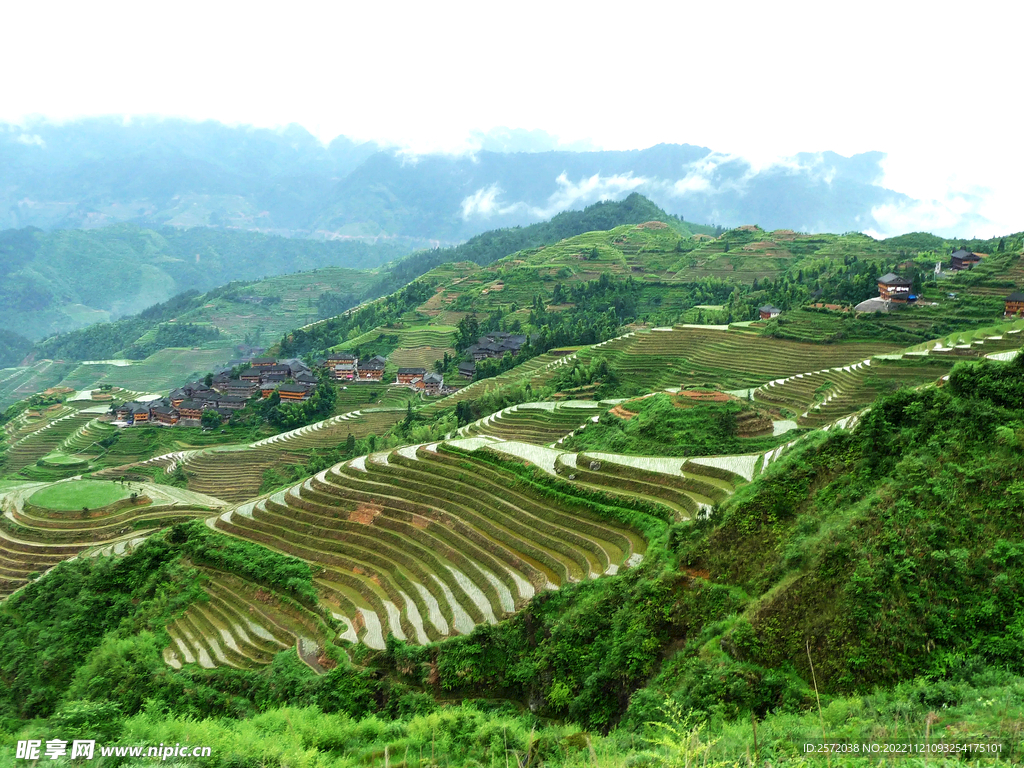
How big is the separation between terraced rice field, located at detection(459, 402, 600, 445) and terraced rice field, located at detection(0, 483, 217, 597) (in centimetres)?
1447

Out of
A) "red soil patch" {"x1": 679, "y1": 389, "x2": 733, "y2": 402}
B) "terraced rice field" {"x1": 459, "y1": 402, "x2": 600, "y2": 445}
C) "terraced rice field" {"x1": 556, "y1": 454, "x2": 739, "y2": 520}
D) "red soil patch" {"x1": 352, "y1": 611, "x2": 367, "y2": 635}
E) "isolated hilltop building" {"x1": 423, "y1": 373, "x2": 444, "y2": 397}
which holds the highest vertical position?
"red soil patch" {"x1": 679, "y1": 389, "x2": 733, "y2": 402}

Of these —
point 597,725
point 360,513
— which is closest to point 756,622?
point 597,725

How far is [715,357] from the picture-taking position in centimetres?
4241

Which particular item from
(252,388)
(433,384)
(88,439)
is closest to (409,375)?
(433,384)

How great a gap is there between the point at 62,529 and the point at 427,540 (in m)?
21.5

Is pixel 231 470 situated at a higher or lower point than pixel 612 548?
lower

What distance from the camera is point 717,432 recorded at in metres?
24.8

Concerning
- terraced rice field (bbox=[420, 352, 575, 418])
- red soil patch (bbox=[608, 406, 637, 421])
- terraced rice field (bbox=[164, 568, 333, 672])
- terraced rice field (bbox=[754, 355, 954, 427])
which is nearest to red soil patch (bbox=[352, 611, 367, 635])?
terraced rice field (bbox=[164, 568, 333, 672])

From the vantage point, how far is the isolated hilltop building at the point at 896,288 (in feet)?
137

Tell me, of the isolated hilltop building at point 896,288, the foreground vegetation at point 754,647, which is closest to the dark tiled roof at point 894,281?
the isolated hilltop building at point 896,288

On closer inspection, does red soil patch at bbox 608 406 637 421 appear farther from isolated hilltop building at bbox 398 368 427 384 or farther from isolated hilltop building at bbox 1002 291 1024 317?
isolated hilltop building at bbox 398 368 427 384

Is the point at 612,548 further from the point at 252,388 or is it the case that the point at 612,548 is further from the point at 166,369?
the point at 166,369

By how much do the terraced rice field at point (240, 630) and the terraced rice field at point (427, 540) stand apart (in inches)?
41.7

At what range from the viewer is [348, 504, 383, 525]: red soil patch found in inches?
803
